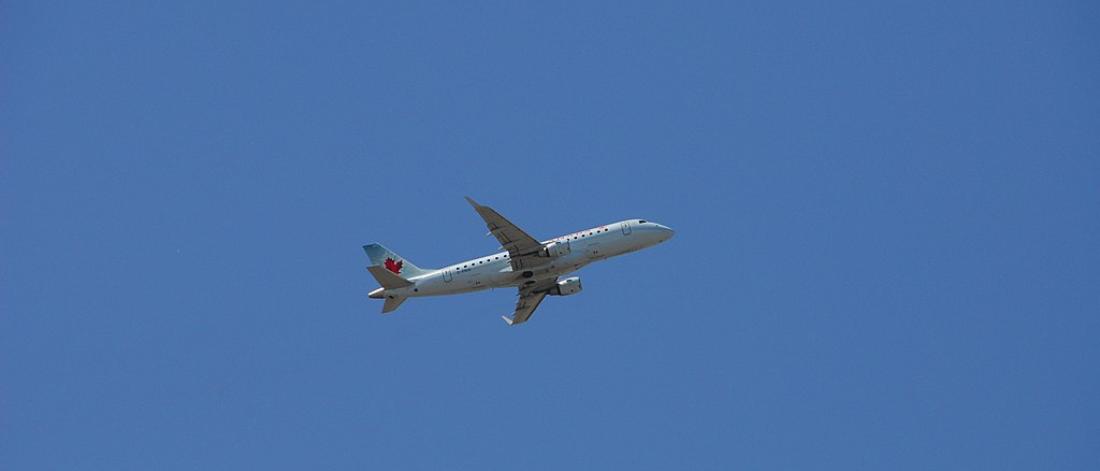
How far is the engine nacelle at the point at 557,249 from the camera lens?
86000 mm

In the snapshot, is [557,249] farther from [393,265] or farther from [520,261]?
[393,265]

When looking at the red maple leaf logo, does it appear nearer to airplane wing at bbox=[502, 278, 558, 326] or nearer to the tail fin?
the tail fin

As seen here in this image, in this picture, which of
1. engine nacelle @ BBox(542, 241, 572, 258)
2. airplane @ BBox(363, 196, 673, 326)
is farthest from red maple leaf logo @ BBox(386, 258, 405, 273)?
engine nacelle @ BBox(542, 241, 572, 258)

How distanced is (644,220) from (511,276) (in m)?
9.16

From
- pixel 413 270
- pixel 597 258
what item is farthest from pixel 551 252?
pixel 413 270

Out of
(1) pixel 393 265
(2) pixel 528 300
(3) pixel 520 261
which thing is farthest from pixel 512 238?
(1) pixel 393 265

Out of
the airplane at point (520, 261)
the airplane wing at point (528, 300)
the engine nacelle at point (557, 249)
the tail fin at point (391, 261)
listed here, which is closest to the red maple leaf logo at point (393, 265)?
the tail fin at point (391, 261)

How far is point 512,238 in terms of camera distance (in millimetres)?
85188

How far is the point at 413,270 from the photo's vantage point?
90625mm

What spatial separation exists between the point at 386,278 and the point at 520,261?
8.57 metres

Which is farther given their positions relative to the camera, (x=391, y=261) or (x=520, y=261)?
(x=391, y=261)

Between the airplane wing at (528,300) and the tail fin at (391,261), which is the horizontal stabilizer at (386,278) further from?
the airplane wing at (528,300)

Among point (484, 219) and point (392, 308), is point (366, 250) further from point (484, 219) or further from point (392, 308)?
point (484, 219)

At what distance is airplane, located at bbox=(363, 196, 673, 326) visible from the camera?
8594cm
